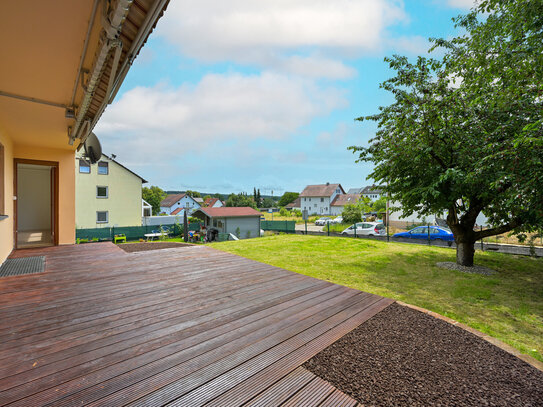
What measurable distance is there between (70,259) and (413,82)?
368 inches

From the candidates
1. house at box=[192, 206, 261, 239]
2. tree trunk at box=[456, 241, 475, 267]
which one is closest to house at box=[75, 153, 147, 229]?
house at box=[192, 206, 261, 239]

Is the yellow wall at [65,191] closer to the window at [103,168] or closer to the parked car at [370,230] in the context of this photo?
the parked car at [370,230]

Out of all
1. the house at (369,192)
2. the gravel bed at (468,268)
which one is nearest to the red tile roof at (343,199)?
the house at (369,192)

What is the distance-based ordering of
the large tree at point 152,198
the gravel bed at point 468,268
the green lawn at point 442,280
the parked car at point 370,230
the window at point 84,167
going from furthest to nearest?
the large tree at point 152,198, the window at point 84,167, the parked car at point 370,230, the gravel bed at point 468,268, the green lawn at point 442,280

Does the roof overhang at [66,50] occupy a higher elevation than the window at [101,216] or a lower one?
higher

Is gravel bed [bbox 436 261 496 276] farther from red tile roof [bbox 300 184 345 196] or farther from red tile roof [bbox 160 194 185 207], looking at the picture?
red tile roof [bbox 160 194 185 207]

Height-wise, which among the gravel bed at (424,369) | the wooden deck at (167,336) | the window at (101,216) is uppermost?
the window at (101,216)

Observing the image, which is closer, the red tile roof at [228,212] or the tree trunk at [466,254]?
the tree trunk at [466,254]

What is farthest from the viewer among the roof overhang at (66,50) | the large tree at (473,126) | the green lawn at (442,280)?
the large tree at (473,126)

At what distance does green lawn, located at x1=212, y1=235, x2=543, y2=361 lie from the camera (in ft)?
11.0

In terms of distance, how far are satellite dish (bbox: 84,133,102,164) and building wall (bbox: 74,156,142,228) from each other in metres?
15.5

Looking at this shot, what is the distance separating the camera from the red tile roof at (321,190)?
50.9 m

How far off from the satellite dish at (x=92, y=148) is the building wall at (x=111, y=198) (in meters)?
15.5

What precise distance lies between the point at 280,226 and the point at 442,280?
15.3m
